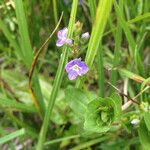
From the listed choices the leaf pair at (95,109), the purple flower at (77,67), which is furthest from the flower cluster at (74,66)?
the leaf pair at (95,109)

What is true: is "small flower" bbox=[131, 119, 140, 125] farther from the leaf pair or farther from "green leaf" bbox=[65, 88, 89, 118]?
"green leaf" bbox=[65, 88, 89, 118]

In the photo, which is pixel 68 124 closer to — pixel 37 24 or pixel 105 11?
pixel 37 24

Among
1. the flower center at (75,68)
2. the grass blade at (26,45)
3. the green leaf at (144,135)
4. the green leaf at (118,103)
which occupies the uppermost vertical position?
the grass blade at (26,45)

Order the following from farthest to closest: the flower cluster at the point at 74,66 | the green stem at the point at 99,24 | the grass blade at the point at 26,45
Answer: the grass blade at the point at 26,45, the flower cluster at the point at 74,66, the green stem at the point at 99,24

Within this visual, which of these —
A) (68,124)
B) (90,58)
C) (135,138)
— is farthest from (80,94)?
(68,124)

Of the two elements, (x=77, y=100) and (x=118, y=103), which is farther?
(x=77, y=100)

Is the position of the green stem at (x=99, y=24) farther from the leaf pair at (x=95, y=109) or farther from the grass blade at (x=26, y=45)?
the grass blade at (x=26, y=45)

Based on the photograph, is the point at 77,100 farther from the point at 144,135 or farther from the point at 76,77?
the point at 144,135

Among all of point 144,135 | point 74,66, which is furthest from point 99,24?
point 144,135
